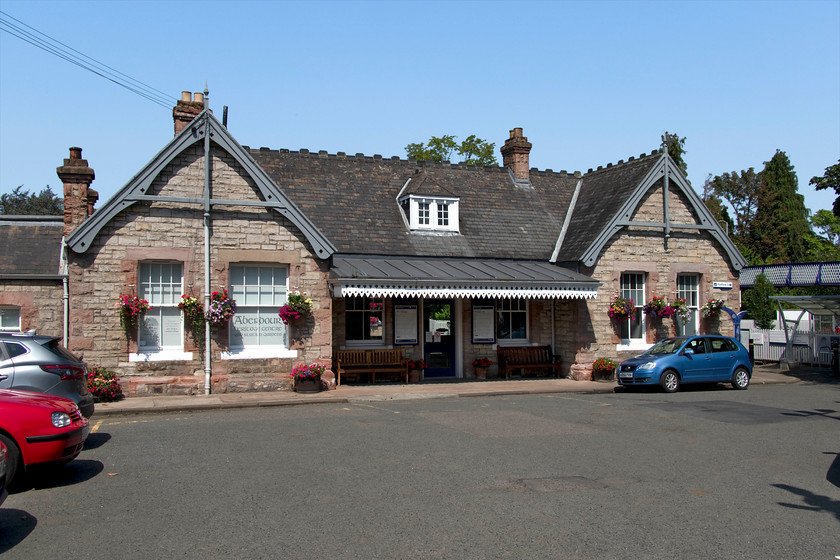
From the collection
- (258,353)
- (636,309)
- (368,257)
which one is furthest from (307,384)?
(636,309)

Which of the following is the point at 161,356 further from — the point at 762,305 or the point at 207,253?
the point at 762,305

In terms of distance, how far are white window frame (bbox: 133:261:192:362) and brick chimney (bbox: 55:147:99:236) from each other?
1.89 m

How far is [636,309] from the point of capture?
71.5 ft

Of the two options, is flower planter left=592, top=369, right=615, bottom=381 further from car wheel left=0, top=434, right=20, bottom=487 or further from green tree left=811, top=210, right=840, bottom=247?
green tree left=811, top=210, right=840, bottom=247

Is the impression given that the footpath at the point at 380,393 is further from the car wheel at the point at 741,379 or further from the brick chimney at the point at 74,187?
the brick chimney at the point at 74,187

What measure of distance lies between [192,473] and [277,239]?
931cm

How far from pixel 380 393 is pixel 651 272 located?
937cm

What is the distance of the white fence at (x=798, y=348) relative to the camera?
83.3 ft

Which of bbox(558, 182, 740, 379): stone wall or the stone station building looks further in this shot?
bbox(558, 182, 740, 379): stone wall

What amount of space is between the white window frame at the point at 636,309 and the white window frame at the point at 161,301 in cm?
1221

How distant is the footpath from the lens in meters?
15.2

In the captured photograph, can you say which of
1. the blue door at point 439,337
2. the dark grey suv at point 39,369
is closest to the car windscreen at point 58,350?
the dark grey suv at point 39,369

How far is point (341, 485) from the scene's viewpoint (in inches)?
332

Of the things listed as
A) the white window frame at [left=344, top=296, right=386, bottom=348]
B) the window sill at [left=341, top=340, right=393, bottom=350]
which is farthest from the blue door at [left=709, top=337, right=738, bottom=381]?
the white window frame at [left=344, top=296, right=386, bottom=348]
